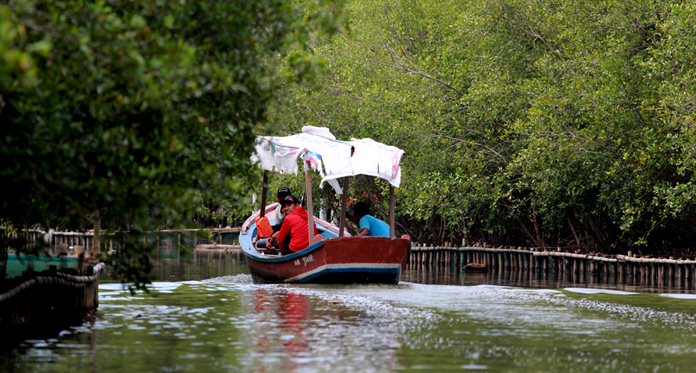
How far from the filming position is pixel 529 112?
21891 mm

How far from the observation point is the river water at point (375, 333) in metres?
8.27

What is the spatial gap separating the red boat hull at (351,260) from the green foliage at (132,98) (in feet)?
21.6

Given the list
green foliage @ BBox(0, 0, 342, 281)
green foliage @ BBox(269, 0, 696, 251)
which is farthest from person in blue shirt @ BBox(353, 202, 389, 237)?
green foliage @ BBox(0, 0, 342, 281)

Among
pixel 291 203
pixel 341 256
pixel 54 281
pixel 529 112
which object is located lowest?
pixel 54 281

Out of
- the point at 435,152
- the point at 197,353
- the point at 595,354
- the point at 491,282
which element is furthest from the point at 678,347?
the point at 435,152

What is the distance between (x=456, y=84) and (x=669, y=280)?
8.88 metres

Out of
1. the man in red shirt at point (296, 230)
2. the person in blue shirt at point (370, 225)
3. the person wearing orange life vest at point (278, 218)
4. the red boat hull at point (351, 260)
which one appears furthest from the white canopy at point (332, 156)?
the person wearing orange life vest at point (278, 218)

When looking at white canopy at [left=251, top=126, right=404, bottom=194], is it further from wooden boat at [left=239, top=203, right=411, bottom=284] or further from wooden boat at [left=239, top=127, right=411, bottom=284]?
wooden boat at [left=239, top=203, right=411, bottom=284]

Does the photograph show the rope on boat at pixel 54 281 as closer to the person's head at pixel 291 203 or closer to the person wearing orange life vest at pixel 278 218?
the person's head at pixel 291 203

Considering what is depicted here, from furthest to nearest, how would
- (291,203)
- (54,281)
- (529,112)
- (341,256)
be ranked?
(529,112)
(291,203)
(341,256)
(54,281)

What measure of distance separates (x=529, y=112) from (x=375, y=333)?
12772mm

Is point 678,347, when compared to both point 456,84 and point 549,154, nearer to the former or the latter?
point 549,154

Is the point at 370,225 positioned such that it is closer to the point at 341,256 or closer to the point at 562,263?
the point at 341,256

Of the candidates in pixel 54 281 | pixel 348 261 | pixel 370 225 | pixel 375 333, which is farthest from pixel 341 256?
pixel 54 281
